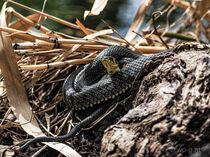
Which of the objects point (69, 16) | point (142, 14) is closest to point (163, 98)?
point (142, 14)

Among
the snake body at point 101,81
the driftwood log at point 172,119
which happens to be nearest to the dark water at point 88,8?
the snake body at point 101,81

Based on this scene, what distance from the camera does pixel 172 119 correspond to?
1.48 meters

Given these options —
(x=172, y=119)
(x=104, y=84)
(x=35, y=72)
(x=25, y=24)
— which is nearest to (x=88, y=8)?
(x=25, y=24)

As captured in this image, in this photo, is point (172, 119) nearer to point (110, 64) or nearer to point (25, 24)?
point (110, 64)

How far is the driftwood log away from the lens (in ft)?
4.70

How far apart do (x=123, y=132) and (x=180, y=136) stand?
370 millimetres

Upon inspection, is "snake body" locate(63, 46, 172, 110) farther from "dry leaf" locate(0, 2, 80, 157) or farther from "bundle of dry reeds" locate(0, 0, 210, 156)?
"dry leaf" locate(0, 2, 80, 157)

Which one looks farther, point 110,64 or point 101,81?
point 101,81

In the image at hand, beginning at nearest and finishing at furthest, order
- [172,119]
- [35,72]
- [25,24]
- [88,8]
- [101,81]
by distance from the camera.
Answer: [172,119]
[101,81]
[35,72]
[25,24]
[88,8]

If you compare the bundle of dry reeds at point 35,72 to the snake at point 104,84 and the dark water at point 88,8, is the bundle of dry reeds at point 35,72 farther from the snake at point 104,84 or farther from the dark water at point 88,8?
the dark water at point 88,8

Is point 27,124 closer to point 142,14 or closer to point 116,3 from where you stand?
point 142,14

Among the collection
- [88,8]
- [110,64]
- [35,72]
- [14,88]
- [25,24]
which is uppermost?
[88,8]

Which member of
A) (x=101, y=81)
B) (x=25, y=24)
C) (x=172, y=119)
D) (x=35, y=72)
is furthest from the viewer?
(x=25, y=24)

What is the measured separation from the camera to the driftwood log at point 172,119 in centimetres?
143
